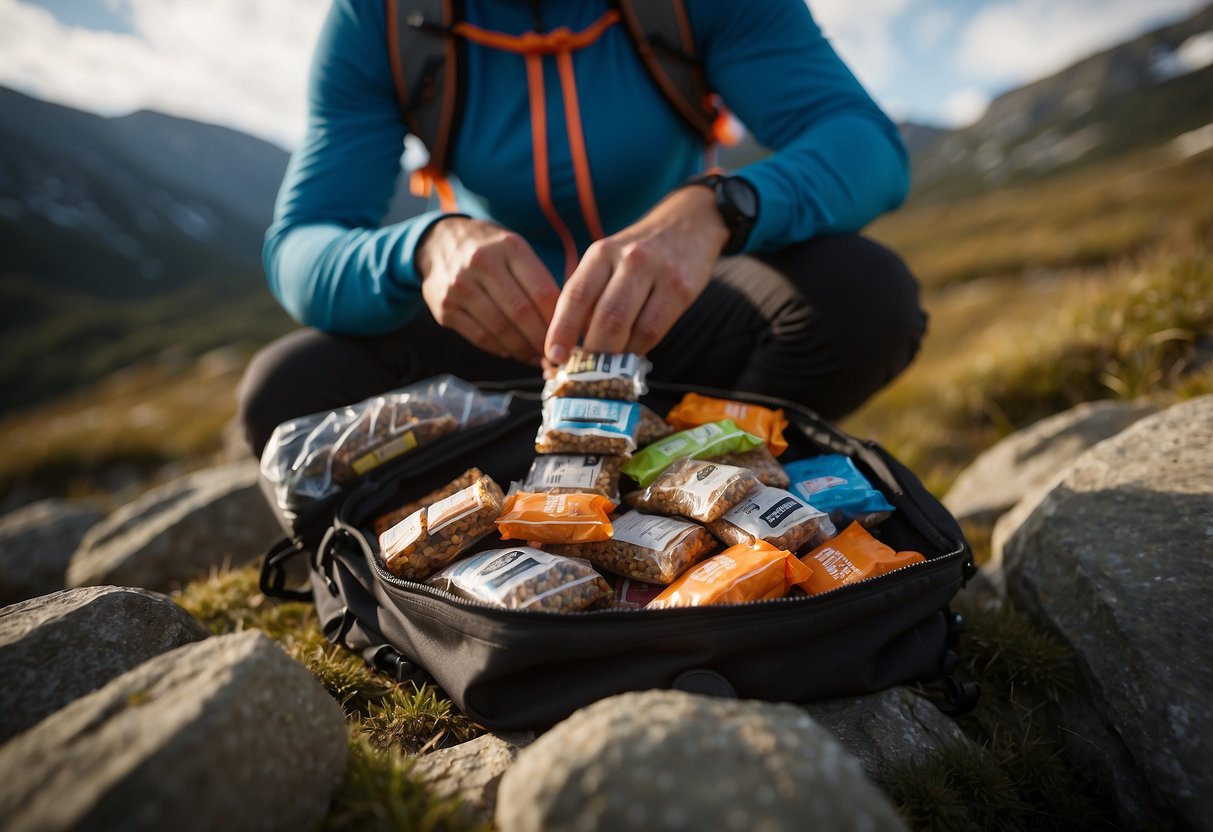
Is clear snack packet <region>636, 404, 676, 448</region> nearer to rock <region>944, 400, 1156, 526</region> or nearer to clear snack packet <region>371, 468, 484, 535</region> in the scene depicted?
clear snack packet <region>371, 468, 484, 535</region>

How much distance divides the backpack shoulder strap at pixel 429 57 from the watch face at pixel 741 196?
1287 millimetres

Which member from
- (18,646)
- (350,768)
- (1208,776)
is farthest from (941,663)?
(18,646)

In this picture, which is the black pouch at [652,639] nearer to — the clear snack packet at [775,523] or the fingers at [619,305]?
the clear snack packet at [775,523]

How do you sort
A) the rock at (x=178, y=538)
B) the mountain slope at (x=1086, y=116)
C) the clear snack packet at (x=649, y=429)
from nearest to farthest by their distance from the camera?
the clear snack packet at (x=649, y=429)
the rock at (x=178, y=538)
the mountain slope at (x=1086, y=116)

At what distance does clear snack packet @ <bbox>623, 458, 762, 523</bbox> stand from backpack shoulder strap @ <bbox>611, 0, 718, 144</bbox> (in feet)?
5.90

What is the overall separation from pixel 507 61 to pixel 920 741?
286 centimetres

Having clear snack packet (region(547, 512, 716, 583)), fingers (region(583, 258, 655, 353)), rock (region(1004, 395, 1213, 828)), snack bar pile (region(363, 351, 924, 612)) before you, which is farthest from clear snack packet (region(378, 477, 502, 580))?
rock (region(1004, 395, 1213, 828))

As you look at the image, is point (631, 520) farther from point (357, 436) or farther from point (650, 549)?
point (357, 436)

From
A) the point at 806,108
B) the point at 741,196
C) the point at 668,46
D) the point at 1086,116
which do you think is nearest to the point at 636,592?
the point at 741,196

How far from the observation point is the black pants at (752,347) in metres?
2.34

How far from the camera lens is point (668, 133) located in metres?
2.75

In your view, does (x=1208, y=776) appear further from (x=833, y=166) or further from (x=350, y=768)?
(x=833, y=166)

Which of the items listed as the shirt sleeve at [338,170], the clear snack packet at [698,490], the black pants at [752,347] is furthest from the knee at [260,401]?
the clear snack packet at [698,490]

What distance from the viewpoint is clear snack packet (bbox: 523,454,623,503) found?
69.2 inches
